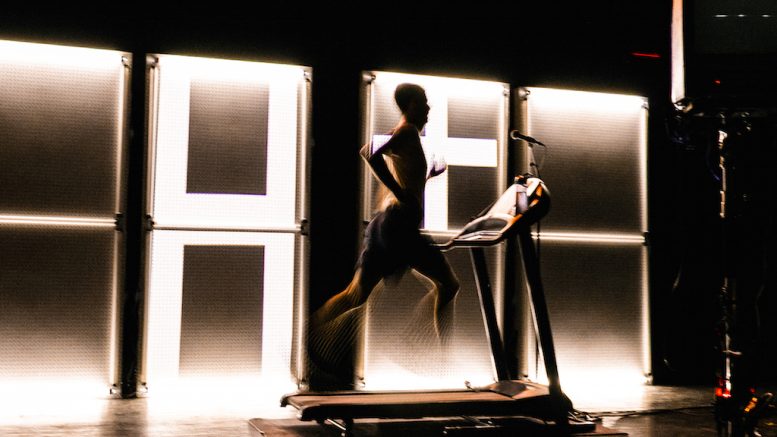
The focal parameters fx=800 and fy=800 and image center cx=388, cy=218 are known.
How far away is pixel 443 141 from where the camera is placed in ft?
21.7

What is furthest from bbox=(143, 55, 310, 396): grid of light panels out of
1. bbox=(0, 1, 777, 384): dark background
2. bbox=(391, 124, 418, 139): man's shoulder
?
bbox=(391, 124, 418, 139): man's shoulder

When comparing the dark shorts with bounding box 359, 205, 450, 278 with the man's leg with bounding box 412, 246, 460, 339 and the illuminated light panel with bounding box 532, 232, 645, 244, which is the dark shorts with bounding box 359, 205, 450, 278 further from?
the illuminated light panel with bounding box 532, 232, 645, 244

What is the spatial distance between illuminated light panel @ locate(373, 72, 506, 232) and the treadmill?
1764 millimetres

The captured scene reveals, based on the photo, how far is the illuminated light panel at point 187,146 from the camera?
5973 mm

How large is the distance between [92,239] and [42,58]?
1.36 m

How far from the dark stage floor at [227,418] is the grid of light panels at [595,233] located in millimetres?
795

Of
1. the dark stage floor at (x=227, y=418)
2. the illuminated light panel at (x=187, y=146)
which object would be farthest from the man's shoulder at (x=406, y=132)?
the illuminated light panel at (x=187, y=146)

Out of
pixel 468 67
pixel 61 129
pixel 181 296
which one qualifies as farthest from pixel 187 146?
pixel 468 67

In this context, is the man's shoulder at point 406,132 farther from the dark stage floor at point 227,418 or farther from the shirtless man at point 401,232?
the dark stage floor at point 227,418

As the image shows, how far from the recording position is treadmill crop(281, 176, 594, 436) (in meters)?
4.05

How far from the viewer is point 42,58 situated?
579 centimetres

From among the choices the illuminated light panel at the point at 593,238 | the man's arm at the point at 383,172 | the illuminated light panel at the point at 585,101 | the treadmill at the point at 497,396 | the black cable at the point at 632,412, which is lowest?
the black cable at the point at 632,412

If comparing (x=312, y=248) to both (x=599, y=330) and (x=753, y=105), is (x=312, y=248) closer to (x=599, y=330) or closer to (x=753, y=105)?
(x=599, y=330)

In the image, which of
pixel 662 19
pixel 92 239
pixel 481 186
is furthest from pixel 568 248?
pixel 92 239
